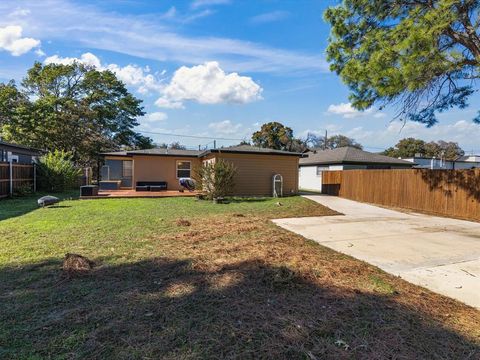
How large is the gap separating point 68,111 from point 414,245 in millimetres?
29430

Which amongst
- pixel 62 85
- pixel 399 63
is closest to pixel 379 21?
pixel 399 63

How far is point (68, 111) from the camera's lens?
2770cm

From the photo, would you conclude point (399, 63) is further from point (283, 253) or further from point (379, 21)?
point (283, 253)

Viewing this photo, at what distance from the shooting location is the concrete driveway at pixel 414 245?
4.29 m

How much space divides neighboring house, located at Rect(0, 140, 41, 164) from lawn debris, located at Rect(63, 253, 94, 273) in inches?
659

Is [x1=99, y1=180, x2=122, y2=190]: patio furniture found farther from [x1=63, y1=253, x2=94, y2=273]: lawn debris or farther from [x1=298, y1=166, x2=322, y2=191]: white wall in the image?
[x1=63, y1=253, x2=94, y2=273]: lawn debris

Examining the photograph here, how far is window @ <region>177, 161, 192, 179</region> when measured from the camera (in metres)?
20.4

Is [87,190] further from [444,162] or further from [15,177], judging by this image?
[444,162]

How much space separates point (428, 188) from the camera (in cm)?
1206

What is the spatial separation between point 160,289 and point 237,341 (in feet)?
4.60

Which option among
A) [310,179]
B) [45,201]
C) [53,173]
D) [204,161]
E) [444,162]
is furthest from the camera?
[444,162]

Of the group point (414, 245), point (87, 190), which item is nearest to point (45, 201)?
point (87, 190)

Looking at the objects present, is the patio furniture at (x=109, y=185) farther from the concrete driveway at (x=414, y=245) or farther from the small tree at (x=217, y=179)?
the concrete driveway at (x=414, y=245)

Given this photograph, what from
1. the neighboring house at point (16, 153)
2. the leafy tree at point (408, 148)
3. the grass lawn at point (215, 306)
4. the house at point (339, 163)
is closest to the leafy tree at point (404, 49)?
the grass lawn at point (215, 306)
